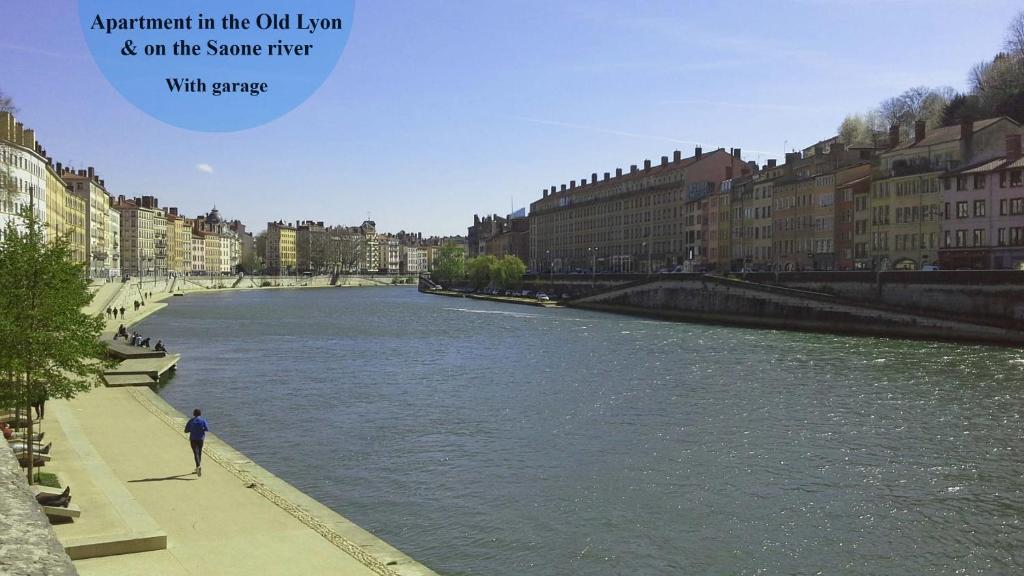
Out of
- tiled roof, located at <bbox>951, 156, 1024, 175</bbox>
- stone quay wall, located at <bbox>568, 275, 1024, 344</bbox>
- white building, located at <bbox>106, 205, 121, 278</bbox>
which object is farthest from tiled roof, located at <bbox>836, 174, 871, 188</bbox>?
white building, located at <bbox>106, 205, 121, 278</bbox>

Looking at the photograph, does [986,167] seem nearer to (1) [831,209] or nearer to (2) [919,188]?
(2) [919,188]

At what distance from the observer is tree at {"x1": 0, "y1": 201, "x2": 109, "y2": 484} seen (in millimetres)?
17906

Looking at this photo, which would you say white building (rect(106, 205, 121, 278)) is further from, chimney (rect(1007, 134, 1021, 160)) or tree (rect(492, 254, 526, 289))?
chimney (rect(1007, 134, 1021, 160))

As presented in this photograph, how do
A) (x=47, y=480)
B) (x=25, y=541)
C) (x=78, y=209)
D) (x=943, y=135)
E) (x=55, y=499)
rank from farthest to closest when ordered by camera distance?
(x=78, y=209) < (x=943, y=135) < (x=47, y=480) < (x=55, y=499) < (x=25, y=541)

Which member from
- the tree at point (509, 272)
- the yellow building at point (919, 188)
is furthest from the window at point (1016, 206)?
the tree at point (509, 272)

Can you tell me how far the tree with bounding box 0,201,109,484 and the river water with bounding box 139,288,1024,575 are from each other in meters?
5.42

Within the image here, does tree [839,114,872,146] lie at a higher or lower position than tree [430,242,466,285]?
higher

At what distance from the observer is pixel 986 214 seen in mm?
64125

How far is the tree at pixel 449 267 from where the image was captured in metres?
166

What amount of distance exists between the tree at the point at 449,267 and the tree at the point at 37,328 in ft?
475

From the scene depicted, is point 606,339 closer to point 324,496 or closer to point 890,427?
point 890,427

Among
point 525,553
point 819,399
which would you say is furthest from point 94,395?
point 819,399

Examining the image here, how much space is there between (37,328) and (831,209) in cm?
7655

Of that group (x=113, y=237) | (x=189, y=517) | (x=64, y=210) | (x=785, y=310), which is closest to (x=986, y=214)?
(x=785, y=310)
